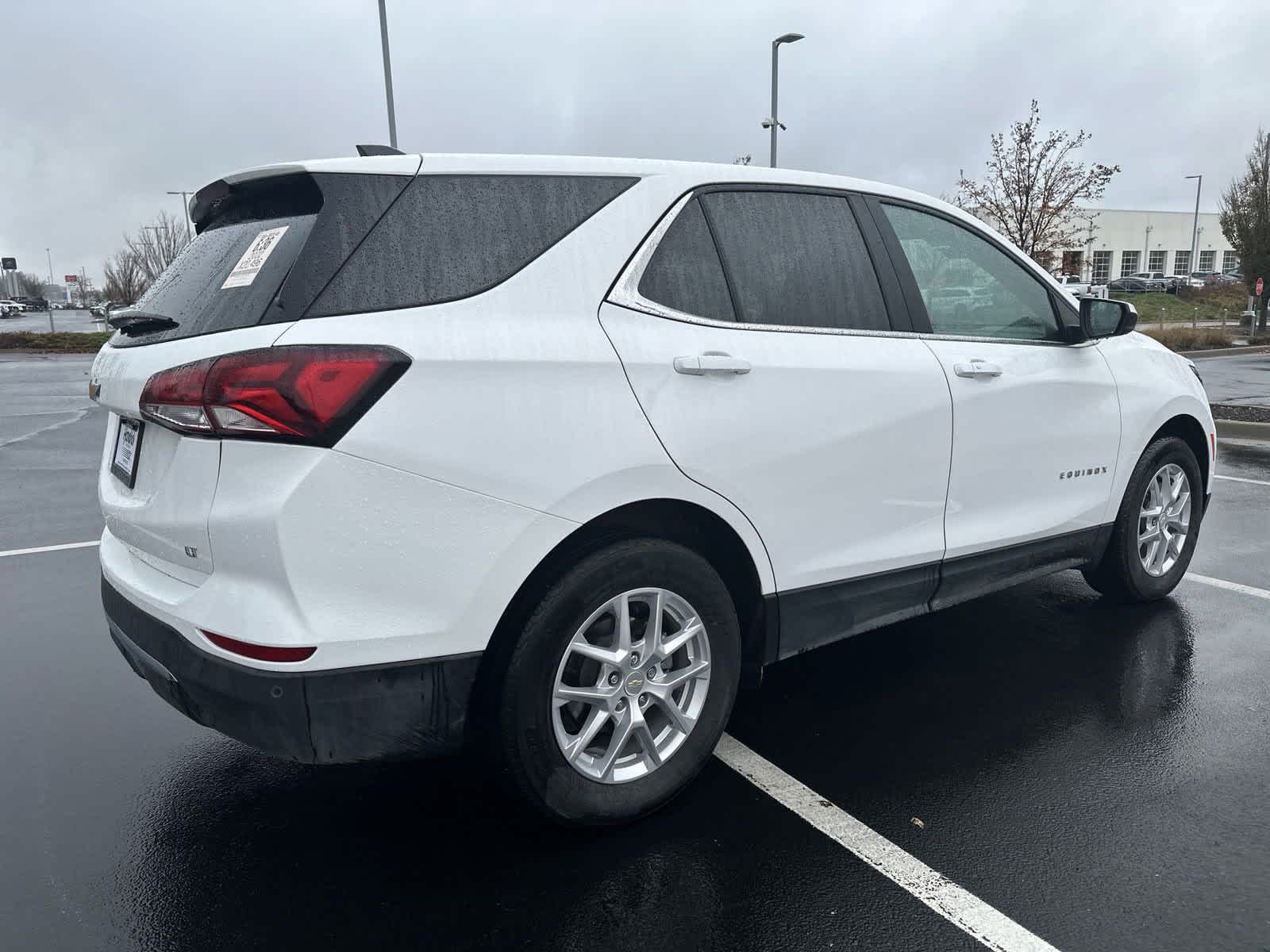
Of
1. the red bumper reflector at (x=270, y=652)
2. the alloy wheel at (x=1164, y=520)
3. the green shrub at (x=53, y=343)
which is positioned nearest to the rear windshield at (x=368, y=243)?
the red bumper reflector at (x=270, y=652)

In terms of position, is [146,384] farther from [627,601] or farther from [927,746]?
[927,746]

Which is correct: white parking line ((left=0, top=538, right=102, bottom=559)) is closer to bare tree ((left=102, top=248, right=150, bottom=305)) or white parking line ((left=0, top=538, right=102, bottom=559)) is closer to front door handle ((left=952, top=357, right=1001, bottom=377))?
front door handle ((left=952, top=357, right=1001, bottom=377))

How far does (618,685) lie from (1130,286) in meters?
69.3

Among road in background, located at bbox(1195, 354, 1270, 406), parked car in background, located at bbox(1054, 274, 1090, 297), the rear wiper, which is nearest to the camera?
the rear wiper

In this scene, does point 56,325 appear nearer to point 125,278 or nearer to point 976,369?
Result: point 125,278

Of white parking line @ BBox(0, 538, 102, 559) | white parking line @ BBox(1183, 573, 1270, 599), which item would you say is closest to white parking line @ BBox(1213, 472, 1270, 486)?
white parking line @ BBox(1183, 573, 1270, 599)

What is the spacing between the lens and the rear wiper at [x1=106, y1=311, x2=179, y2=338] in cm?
262

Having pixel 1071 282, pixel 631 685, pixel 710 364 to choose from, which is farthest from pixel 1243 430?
pixel 1071 282

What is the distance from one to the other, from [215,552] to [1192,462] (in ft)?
14.5

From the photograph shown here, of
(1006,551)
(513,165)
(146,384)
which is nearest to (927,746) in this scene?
(1006,551)

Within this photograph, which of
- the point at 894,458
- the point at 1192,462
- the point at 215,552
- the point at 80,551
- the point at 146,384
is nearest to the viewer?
the point at 215,552

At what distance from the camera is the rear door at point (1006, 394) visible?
3.52 meters

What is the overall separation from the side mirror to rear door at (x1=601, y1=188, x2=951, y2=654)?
1.10 meters

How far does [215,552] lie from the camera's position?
7.45 feet
